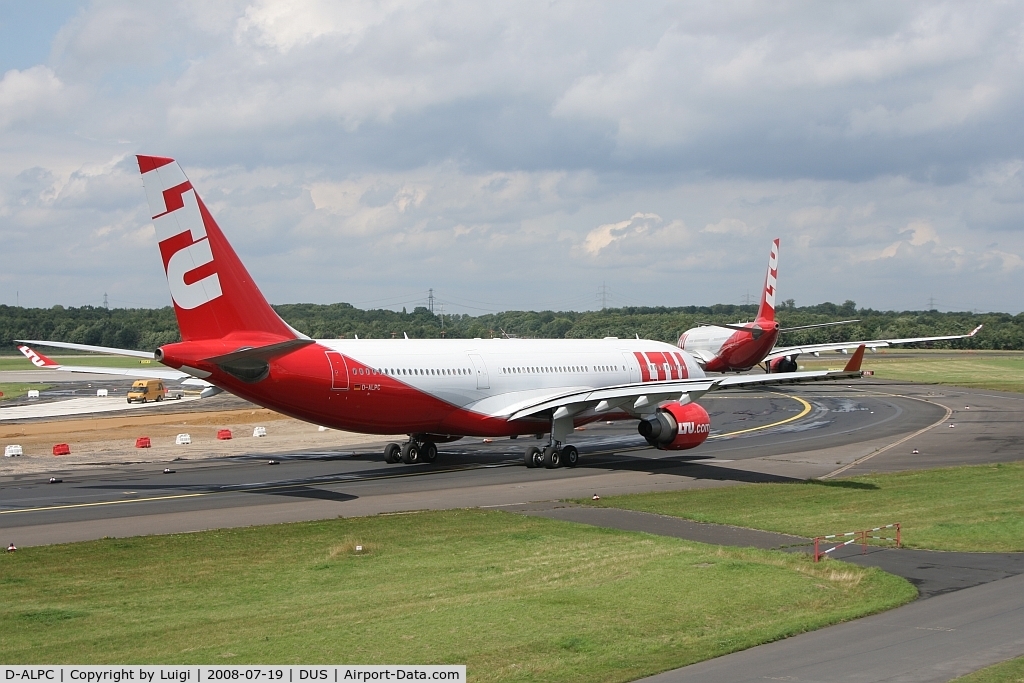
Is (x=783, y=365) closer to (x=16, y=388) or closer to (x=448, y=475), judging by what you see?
(x=448, y=475)

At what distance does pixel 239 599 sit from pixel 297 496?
13.7 m

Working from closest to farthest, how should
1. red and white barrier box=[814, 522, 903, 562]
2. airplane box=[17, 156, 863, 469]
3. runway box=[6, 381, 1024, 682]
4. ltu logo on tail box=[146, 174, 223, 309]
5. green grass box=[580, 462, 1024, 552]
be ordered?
runway box=[6, 381, 1024, 682] → red and white barrier box=[814, 522, 903, 562] → green grass box=[580, 462, 1024, 552] → ltu logo on tail box=[146, 174, 223, 309] → airplane box=[17, 156, 863, 469]

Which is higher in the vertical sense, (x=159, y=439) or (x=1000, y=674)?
(x=1000, y=674)

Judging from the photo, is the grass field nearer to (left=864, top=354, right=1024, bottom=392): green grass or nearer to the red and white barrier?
(left=864, top=354, right=1024, bottom=392): green grass

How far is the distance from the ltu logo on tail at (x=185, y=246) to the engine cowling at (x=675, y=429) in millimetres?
16454

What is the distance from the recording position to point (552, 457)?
39938mm

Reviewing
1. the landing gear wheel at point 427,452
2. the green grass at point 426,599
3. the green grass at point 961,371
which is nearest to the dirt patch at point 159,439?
the landing gear wheel at point 427,452

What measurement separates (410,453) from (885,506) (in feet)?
60.1

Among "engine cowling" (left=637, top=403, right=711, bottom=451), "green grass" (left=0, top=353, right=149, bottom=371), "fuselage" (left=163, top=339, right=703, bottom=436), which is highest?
"fuselage" (left=163, top=339, right=703, bottom=436)

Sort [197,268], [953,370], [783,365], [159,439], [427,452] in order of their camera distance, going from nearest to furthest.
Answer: [197,268]
[427,452]
[159,439]
[783,365]
[953,370]

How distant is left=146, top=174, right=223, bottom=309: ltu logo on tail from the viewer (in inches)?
1197

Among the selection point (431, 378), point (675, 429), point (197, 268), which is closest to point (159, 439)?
point (431, 378)

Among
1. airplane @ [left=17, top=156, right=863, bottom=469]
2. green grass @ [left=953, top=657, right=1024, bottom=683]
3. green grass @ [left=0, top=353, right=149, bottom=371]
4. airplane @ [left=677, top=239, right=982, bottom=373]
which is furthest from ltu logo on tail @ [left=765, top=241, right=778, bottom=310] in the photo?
green grass @ [left=0, top=353, right=149, bottom=371]

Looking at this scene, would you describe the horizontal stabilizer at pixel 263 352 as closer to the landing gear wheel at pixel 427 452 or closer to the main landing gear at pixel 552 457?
the landing gear wheel at pixel 427 452
